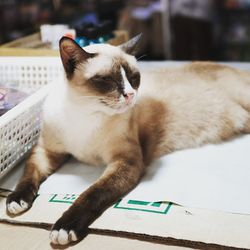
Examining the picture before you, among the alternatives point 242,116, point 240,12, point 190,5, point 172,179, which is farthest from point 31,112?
point 240,12

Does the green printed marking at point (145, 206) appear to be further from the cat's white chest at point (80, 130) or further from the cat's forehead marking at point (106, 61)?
the cat's forehead marking at point (106, 61)

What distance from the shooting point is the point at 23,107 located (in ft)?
4.48

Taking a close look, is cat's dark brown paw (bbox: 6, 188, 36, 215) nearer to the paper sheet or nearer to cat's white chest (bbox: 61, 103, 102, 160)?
the paper sheet

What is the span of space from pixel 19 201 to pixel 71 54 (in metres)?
0.45

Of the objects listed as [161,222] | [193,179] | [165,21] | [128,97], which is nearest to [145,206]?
[161,222]

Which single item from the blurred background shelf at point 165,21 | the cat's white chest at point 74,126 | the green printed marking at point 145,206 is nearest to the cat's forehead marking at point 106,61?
the cat's white chest at point 74,126

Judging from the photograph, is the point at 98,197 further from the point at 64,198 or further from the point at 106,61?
the point at 106,61

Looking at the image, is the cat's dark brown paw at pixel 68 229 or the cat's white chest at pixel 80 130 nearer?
the cat's dark brown paw at pixel 68 229

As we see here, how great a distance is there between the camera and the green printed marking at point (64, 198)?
1.21 meters

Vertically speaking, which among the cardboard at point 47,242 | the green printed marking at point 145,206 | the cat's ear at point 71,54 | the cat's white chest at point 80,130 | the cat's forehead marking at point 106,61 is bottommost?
the green printed marking at point 145,206

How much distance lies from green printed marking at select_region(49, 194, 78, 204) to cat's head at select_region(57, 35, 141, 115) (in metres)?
0.28

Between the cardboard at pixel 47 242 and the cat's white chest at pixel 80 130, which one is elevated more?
the cat's white chest at pixel 80 130

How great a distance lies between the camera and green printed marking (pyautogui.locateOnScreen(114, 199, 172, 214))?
3.75 feet

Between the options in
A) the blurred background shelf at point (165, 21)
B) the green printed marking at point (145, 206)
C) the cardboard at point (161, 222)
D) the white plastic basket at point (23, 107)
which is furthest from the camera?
the blurred background shelf at point (165, 21)
